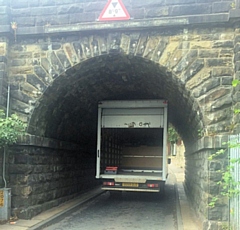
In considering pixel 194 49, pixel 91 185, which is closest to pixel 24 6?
pixel 194 49

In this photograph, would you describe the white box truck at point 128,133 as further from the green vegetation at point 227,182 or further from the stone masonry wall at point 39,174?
the green vegetation at point 227,182

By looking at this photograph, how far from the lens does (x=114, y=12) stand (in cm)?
728

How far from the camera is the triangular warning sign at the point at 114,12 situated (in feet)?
23.7

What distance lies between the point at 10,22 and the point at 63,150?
12.8ft

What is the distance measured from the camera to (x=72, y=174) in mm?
11078

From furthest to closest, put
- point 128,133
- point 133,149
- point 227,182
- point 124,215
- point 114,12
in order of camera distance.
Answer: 1. point 133,149
2. point 128,133
3. point 124,215
4. point 114,12
5. point 227,182

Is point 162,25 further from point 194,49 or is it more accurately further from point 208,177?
point 208,177

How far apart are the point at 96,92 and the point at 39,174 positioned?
3153 millimetres

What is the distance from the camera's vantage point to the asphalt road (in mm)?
7699

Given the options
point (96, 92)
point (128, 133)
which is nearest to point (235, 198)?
point (96, 92)

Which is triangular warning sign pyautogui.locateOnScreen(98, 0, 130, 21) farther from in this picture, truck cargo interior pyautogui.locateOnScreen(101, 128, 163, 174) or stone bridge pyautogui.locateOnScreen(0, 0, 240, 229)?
truck cargo interior pyautogui.locateOnScreen(101, 128, 163, 174)

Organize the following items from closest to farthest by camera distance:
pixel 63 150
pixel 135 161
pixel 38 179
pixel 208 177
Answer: pixel 208 177
pixel 38 179
pixel 63 150
pixel 135 161

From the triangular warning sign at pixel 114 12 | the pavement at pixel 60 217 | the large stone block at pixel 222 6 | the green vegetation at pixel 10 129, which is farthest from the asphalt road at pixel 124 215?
the large stone block at pixel 222 6

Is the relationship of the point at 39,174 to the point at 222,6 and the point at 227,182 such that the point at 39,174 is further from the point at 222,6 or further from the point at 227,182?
the point at 222,6
